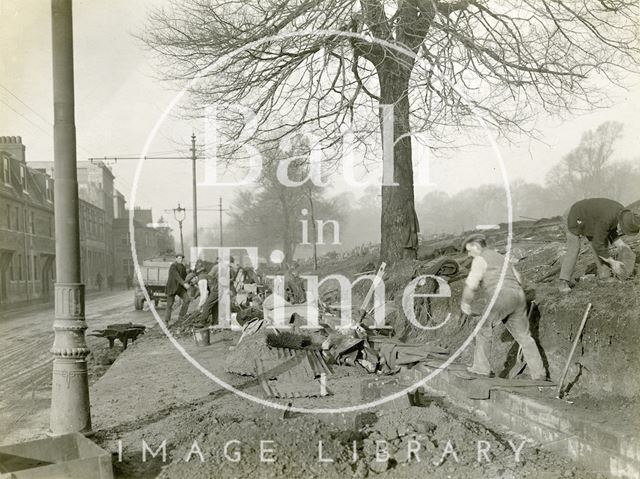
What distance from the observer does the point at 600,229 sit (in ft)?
23.6

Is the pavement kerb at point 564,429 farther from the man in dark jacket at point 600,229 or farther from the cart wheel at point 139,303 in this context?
the cart wheel at point 139,303

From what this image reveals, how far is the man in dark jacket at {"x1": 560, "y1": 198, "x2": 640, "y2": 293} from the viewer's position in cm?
702

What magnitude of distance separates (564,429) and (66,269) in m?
4.76

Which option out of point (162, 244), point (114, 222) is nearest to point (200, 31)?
point (114, 222)

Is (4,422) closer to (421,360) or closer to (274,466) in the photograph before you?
(274,466)

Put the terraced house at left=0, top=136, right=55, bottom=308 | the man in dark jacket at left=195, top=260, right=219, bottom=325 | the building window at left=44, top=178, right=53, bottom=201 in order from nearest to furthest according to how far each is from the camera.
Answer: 1. the man in dark jacket at left=195, top=260, right=219, bottom=325
2. the terraced house at left=0, top=136, right=55, bottom=308
3. the building window at left=44, top=178, right=53, bottom=201

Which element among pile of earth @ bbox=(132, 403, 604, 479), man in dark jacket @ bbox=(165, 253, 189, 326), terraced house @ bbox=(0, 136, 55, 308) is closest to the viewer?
pile of earth @ bbox=(132, 403, 604, 479)

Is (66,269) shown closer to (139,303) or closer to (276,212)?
(139,303)

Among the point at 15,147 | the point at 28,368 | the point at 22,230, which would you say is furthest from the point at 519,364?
the point at 15,147

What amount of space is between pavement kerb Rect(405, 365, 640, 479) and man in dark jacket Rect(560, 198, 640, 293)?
2.01m

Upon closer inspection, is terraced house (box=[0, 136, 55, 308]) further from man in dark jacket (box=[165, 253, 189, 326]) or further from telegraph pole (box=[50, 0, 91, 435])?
telegraph pole (box=[50, 0, 91, 435])

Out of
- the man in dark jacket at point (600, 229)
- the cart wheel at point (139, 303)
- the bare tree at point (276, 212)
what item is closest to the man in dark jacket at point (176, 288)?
the cart wheel at point (139, 303)

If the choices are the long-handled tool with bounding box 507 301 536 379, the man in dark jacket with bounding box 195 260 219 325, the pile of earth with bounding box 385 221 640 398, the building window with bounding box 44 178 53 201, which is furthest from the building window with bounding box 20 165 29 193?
the long-handled tool with bounding box 507 301 536 379

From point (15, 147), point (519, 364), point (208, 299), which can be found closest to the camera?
point (519, 364)
